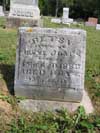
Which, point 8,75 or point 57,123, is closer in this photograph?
point 57,123

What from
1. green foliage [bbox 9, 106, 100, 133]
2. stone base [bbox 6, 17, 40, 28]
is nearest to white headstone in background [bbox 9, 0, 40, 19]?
stone base [bbox 6, 17, 40, 28]

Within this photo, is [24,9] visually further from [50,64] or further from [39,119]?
[39,119]

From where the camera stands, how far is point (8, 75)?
21.6 ft

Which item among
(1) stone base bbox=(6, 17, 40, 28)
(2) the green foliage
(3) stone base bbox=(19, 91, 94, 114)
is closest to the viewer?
(2) the green foliage

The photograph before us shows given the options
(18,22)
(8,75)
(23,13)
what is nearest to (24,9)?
(23,13)

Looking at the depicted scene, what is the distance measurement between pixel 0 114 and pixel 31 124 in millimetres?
412

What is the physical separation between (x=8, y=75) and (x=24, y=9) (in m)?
7.73

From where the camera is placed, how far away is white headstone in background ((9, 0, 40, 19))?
45.6 feet

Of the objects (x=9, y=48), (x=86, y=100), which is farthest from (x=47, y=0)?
(x=86, y=100)

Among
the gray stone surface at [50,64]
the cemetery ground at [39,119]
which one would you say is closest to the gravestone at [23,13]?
the cemetery ground at [39,119]

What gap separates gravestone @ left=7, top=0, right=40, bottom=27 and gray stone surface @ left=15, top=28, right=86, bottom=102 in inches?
306

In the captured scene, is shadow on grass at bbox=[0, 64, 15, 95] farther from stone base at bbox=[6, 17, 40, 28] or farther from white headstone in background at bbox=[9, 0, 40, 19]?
white headstone in background at bbox=[9, 0, 40, 19]

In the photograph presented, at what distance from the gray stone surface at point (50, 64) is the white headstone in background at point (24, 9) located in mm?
8261

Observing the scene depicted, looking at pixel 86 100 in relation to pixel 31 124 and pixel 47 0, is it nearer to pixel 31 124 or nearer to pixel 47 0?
pixel 31 124
